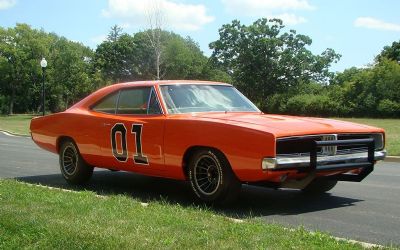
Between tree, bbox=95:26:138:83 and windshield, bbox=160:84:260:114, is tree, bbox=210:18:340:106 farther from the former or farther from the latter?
windshield, bbox=160:84:260:114

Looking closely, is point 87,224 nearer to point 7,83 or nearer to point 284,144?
point 284,144

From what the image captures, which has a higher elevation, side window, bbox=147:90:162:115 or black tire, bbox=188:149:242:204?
side window, bbox=147:90:162:115

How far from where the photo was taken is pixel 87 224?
203 inches

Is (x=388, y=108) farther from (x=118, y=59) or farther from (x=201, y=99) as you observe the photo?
(x=118, y=59)

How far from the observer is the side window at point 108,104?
26.1ft

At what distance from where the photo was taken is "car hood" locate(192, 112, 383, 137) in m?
5.93

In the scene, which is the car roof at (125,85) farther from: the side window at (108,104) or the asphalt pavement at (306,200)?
the asphalt pavement at (306,200)

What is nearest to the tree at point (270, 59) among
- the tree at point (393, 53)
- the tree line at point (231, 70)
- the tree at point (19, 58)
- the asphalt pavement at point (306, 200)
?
the tree line at point (231, 70)

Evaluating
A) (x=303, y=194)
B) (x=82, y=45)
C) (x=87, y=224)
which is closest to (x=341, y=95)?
(x=303, y=194)

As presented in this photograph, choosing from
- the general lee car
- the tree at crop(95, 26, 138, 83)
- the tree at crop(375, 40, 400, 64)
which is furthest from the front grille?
the tree at crop(95, 26, 138, 83)

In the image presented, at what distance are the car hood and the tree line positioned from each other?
34.7 meters

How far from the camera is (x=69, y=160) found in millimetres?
8594

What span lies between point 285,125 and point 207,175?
3.55 feet

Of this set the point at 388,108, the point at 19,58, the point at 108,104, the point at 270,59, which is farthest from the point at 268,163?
the point at 19,58
